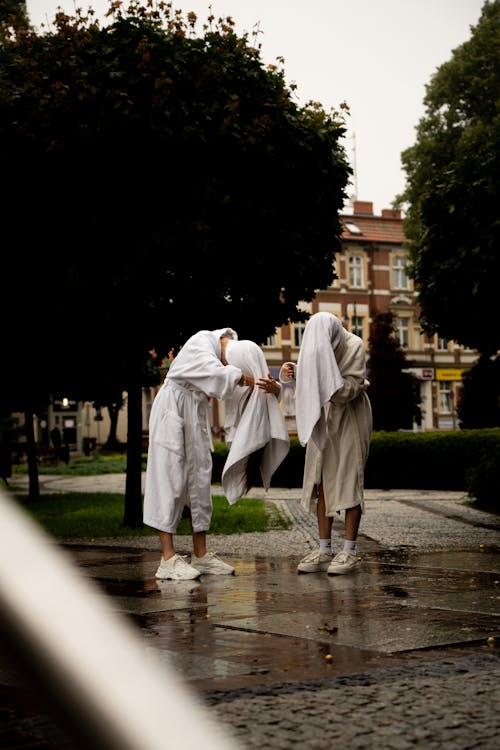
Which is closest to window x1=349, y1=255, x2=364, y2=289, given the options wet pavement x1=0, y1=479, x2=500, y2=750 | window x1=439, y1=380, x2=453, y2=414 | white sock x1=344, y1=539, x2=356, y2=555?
window x1=439, y1=380, x2=453, y2=414

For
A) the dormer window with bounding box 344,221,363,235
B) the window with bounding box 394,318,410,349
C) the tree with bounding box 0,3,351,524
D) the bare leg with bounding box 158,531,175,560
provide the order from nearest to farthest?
1. the bare leg with bounding box 158,531,175,560
2. the tree with bounding box 0,3,351,524
3. the dormer window with bounding box 344,221,363,235
4. the window with bounding box 394,318,410,349

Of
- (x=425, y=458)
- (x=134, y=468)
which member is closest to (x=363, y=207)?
(x=425, y=458)

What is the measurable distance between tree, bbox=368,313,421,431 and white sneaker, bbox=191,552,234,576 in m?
39.8

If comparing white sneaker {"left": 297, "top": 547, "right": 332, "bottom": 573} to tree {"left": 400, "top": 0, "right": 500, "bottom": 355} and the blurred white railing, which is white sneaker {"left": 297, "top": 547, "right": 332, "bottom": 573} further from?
tree {"left": 400, "top": 0, "right": 500, "bottom": 355}

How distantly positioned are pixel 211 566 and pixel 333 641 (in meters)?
3.13

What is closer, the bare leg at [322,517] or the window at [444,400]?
the bare leg at [322,517]

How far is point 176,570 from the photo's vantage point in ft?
23.1

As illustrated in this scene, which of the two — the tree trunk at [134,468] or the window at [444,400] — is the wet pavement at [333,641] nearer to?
the tree trunk at [134,468]

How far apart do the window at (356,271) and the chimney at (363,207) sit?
4486 millimetres

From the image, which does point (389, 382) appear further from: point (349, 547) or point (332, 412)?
point (349, 547)

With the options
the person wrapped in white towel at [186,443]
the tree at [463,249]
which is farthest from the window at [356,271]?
the person wrapped in white towel at [186,443]

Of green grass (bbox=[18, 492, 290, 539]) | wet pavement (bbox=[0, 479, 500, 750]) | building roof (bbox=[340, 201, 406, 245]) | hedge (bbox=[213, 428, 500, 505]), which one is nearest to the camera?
wet pavement (bbox=[0, 479, 500, 750])

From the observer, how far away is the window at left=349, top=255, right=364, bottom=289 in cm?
6550

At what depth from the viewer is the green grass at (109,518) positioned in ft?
40.6
